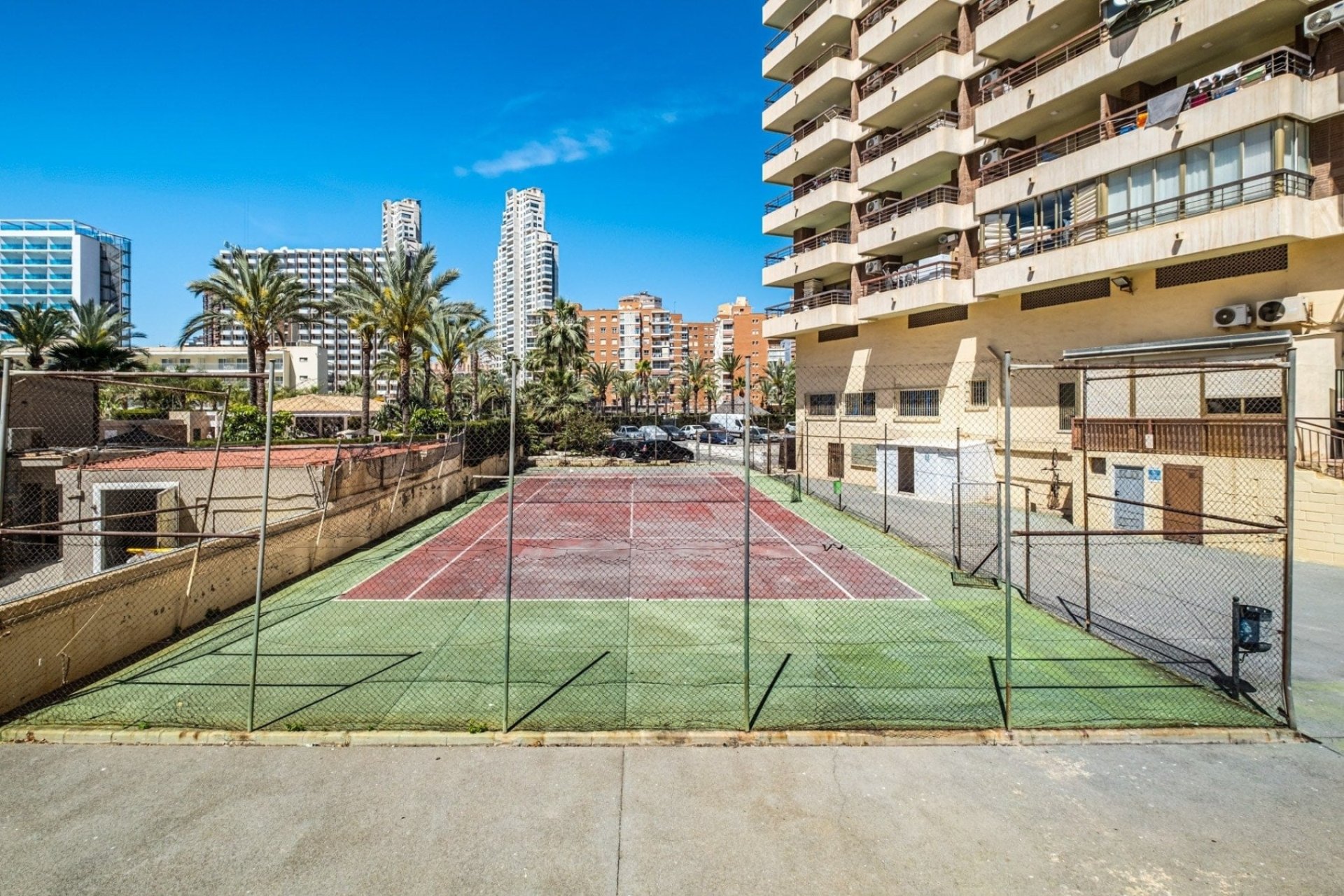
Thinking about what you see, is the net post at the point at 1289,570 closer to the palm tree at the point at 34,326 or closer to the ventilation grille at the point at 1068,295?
the ventilation grille at the point at 1068,295

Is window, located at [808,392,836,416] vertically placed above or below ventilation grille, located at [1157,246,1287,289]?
below

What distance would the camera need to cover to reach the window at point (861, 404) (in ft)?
113

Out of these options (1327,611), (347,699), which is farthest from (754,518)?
(347,699)

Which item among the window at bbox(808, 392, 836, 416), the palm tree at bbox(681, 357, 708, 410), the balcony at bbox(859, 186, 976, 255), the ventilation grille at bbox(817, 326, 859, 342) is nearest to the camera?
the balcony at bbox(859, 186, 976, 255)

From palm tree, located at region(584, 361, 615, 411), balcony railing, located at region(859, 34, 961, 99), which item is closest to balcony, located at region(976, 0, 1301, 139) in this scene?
balcony railing, located at region(859, 34, 961, 99)

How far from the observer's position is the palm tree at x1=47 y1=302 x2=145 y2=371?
110 feet

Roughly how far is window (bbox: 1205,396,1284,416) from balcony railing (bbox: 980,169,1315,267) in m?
5.21

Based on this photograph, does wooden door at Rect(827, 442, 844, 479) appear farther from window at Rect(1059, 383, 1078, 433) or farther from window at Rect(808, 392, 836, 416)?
window at Rect(1059, 383, 1078, 433)

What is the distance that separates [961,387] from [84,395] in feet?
107

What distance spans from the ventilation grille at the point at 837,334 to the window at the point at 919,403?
17.6ft

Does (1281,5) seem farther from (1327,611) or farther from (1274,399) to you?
(1327,611)

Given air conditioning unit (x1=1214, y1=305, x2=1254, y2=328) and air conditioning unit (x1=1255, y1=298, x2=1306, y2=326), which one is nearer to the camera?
air conditioning unit (x1=1255, y1=298, x2=1306, y2=326)

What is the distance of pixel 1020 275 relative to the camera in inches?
1002

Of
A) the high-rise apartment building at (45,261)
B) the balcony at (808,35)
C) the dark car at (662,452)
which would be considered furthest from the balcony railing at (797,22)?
the high-rise apartment building at (45,261)
